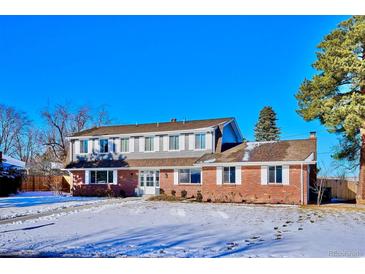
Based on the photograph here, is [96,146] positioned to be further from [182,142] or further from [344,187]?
[344,187]

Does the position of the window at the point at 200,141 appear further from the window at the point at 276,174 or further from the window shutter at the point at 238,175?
the window at the point at 276,174

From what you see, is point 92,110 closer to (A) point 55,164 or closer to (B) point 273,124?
(A) point 55,164

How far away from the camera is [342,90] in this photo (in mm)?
19156

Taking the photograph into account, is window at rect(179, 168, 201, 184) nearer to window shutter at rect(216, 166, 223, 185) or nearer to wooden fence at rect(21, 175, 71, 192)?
window shutter at rect(216, 166, 223, 185)

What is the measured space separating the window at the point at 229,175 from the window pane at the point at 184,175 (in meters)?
2.72

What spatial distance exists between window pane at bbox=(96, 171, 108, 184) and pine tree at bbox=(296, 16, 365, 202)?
1374 centimetres

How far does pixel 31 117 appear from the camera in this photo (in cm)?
3416

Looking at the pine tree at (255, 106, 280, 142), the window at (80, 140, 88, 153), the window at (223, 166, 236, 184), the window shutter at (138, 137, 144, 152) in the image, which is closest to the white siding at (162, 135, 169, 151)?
the window shutter at (138, 137, 144, 152)

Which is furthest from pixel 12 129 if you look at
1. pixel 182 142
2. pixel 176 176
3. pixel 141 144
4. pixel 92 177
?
pixel 176 176

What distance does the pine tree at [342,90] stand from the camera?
57.6 feet

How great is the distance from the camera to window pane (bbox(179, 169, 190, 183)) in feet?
74.1

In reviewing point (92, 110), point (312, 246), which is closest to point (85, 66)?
point (312, 246)

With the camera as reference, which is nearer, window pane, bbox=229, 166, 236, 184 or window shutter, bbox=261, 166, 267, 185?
window shutter, bbox=261, 166, 267, 185
